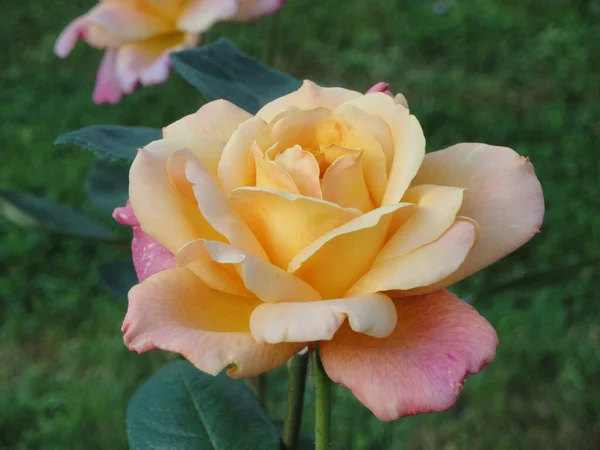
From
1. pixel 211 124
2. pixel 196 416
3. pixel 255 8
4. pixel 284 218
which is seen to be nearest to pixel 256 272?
pixel 284 218

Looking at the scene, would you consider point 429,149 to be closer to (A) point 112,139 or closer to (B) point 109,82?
(B) point 109,82

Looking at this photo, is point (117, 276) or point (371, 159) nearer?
point (371, 159)

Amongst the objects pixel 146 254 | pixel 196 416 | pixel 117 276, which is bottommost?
pixel 117 276

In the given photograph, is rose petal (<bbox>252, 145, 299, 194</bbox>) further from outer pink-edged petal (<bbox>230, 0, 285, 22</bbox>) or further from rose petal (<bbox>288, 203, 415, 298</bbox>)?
outer pink-edged petal (<bbox>230, 0, 285, 22</bbox>)

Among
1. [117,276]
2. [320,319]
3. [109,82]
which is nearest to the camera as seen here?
[320,319]

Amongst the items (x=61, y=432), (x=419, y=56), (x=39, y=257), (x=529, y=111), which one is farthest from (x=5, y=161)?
(x=529, y=111)

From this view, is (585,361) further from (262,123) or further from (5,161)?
(5,161)
